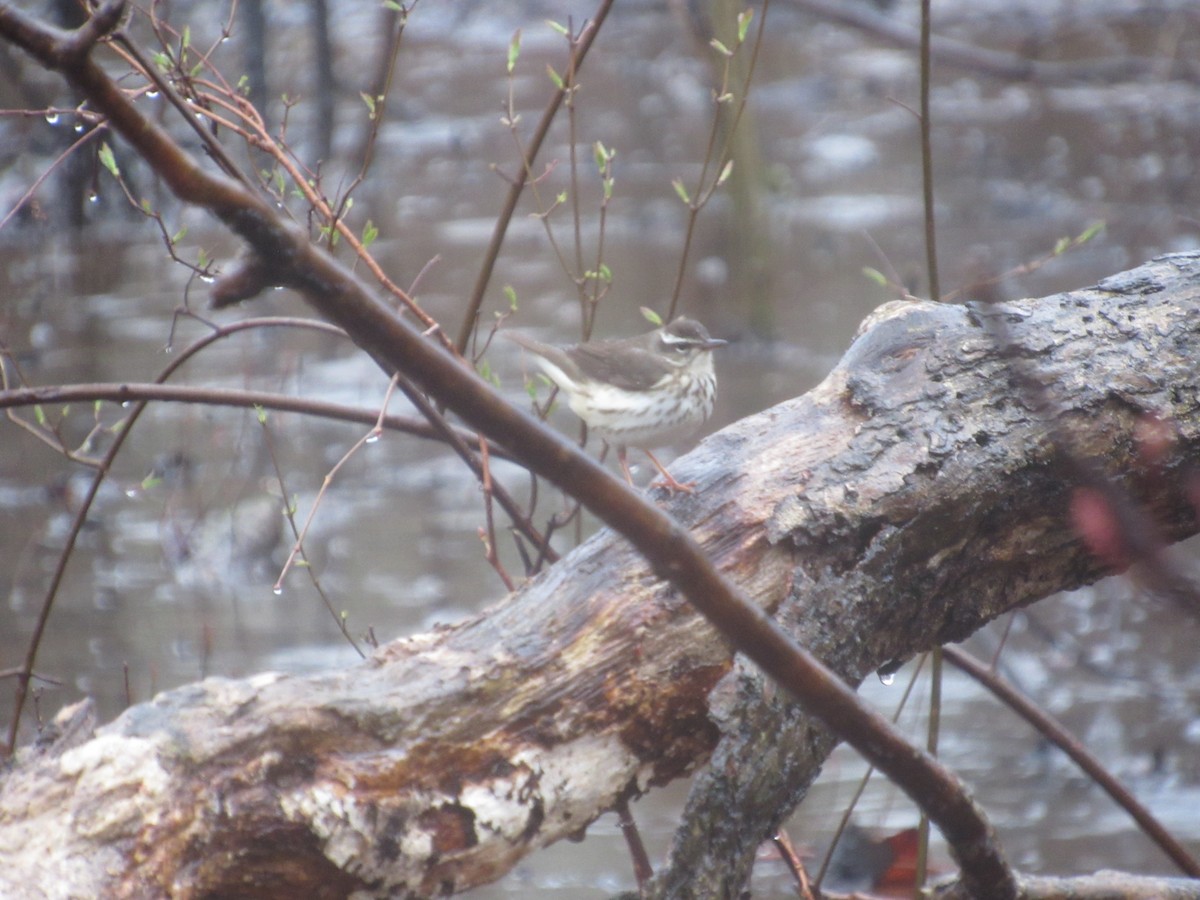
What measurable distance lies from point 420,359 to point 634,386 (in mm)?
2639

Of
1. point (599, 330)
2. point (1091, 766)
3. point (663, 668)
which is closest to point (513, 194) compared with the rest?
point (663, 668)

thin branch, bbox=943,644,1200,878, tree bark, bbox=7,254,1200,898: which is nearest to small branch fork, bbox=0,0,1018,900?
tree bark, bbox=7,254,1200,898

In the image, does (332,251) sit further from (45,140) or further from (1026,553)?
(45,140)

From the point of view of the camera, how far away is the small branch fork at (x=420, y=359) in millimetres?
1147

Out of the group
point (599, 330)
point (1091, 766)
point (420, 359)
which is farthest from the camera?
point (599, 330)

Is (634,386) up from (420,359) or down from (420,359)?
up

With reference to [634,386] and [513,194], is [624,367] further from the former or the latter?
[513,194]

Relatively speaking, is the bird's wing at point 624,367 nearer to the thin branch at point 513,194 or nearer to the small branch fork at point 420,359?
the thin branch at point 513,194

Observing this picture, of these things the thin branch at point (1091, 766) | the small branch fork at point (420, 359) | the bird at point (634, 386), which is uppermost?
the bird at point (634, 386)

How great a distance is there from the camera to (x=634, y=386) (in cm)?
386

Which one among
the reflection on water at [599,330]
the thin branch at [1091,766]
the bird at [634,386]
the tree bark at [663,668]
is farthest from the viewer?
the reflection on water at [599,330]

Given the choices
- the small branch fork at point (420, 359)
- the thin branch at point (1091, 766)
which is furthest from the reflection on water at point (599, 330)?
the thin branch at point (1091, 766)

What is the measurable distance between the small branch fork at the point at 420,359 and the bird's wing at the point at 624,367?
7.50 ft

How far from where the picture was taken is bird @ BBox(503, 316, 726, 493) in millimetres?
3809
